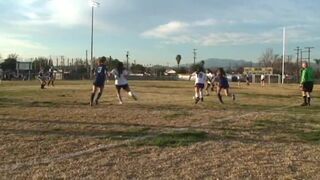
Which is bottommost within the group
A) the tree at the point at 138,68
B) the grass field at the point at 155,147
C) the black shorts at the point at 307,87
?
the grass field at the point at 155,147

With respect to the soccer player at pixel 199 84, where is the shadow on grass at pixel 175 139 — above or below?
below

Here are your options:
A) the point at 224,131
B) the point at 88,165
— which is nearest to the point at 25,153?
the point at 88,165

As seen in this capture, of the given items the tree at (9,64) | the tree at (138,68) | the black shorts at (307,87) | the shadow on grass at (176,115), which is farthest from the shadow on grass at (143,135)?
the tree at (138,68)

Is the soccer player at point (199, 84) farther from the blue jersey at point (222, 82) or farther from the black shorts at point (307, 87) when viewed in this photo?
the black shorts at point (307, 87)

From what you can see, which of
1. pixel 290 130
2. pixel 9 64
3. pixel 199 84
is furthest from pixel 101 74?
pixel 9 64

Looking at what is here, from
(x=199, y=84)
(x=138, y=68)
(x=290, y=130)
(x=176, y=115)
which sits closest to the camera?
(x=290, y=130)

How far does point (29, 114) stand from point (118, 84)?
22.2 ft

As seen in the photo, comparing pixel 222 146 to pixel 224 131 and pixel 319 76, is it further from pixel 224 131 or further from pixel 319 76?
pixel 319 76

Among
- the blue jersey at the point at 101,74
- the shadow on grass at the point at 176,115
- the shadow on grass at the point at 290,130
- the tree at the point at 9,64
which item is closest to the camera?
the shadow on grass at the point at 290,130

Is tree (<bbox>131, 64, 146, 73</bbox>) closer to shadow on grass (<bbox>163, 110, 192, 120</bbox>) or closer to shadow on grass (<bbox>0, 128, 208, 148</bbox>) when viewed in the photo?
shadow on grass (<bbox>163, 110, 192, 120</bbox>)

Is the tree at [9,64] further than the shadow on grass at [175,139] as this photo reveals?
Yes

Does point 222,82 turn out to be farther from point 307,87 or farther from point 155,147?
point 155,147

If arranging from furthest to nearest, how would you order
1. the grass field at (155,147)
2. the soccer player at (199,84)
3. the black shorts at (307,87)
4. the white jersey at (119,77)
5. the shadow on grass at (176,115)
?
1. the black shorts at (307,87)
2. the soccer player at (199,84)
3. the white jersey at (119,77)
4. the shadow on grass at (176,115)
5. the grass field at (155,147)

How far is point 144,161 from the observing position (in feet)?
28.0
